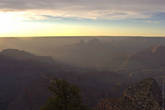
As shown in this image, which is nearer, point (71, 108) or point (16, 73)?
point (71, 108)

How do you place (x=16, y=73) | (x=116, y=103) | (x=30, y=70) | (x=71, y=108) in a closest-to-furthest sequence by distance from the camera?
(x=71, y=108), (x=116, y=103), (x=16, y=73), (x=30, y=70)

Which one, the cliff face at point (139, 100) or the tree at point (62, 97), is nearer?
the tree at point (62, 97)

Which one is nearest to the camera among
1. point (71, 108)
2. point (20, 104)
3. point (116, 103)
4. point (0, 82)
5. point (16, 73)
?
point (71, 108)

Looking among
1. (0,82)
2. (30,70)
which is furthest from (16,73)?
(0,82)

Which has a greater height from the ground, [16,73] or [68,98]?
[16,73]

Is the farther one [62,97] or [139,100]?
[139,100]

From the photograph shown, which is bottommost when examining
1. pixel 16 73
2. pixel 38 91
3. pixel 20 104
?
pixel 20 104

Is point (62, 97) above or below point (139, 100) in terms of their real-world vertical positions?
below

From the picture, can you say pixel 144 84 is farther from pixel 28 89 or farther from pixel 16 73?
pixel 16 73
